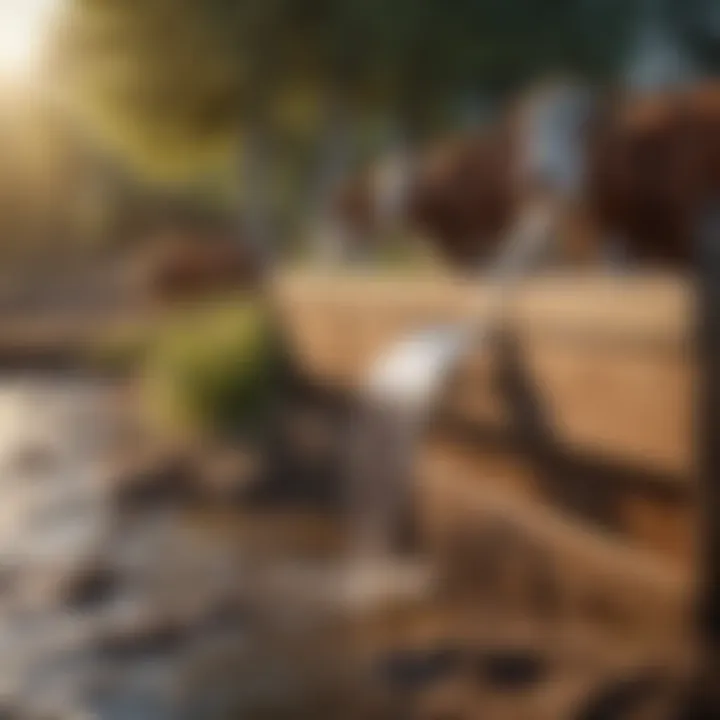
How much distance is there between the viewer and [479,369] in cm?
44

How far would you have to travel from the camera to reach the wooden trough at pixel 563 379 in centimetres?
43

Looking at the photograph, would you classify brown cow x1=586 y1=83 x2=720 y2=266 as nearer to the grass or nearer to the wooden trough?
the wooden trough

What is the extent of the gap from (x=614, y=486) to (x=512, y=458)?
1.8 inches

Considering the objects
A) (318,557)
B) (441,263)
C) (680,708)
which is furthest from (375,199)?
(680,708)

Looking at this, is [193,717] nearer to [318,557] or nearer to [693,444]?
[318,557]

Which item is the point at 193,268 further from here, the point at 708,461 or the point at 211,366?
the point at 708,461

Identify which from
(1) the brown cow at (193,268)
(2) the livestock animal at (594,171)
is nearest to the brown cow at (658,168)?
(2) the livestock animal at (594,171)

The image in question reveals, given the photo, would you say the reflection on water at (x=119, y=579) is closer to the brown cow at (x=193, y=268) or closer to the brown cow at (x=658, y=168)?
the brown cow at (x=193, y=268)

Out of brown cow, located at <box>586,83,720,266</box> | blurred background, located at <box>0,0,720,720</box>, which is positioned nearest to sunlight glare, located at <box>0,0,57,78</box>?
blurred background, located at <box>0,0,720,720</box>

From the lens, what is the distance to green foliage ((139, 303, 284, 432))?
433 millimetres

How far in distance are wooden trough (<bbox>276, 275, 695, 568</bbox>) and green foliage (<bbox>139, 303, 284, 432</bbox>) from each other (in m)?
0.02

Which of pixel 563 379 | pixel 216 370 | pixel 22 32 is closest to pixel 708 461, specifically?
pixel 563 379

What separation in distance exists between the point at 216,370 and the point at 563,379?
150 millimetres

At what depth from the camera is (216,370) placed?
43cm
